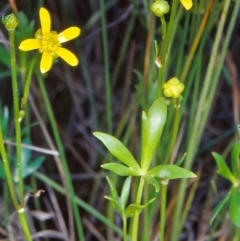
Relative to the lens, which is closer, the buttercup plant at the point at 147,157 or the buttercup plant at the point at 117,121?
the buttercup plant at the point at 147,157

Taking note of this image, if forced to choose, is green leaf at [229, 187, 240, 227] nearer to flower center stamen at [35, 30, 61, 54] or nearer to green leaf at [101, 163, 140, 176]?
green leaf at [101, 163, 140, 176]

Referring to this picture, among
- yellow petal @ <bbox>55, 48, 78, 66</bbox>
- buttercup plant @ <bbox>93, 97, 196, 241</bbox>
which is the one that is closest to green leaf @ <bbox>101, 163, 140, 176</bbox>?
buttercup plant @ <bbox>93, 97, 196, 241</bbox>

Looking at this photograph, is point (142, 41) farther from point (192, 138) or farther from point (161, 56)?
point (161, 56)

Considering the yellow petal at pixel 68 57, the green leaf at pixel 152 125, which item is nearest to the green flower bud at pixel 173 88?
Answer: the green leaf at pixel 152 125

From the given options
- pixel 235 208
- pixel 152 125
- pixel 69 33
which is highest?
pixel 69 33

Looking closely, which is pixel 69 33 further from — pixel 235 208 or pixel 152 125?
pixel 235 208

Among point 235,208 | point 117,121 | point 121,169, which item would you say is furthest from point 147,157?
point 117,121

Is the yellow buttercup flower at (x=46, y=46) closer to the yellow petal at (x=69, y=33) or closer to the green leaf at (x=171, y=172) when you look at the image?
the yellow petal at (x=69, y=33)

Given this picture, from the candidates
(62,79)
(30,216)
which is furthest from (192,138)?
(62,79)
